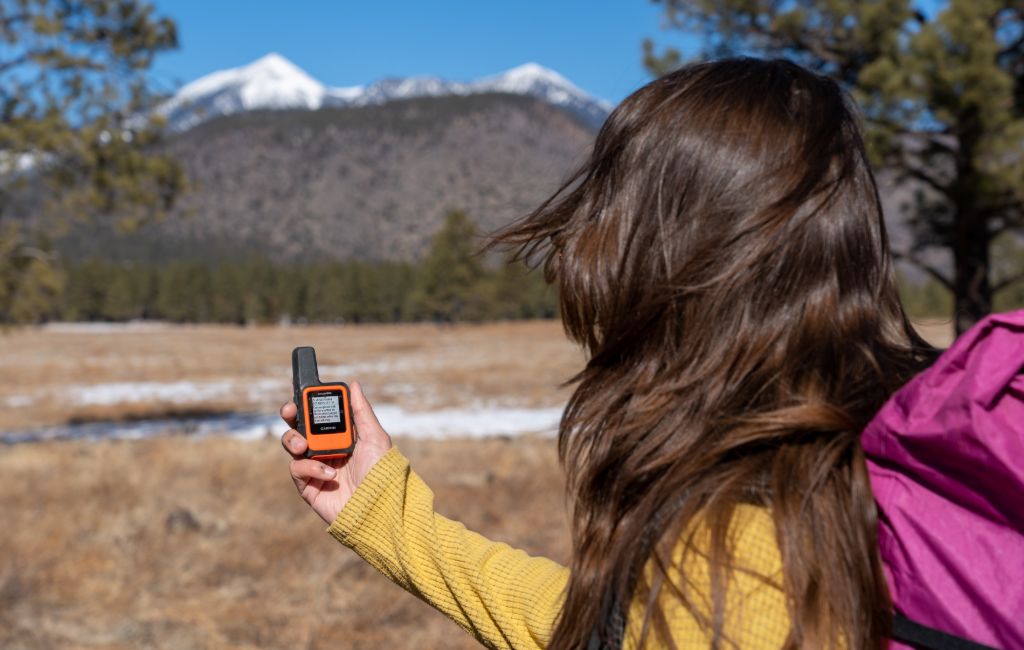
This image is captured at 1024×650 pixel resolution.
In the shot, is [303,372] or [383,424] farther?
[383,424]

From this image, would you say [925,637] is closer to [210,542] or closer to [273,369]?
[210,542]

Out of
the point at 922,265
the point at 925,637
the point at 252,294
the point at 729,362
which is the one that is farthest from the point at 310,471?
the point at 252,294

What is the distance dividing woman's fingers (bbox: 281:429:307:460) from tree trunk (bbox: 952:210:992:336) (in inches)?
330

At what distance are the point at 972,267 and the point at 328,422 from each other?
8.95m

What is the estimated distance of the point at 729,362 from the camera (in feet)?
3.24

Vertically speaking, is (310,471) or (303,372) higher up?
(303,372)

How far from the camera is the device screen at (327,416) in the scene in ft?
4.84

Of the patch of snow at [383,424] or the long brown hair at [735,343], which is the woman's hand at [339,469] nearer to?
the long brown hair at [735,343]

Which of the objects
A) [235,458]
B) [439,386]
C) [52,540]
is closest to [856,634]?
[52,540]

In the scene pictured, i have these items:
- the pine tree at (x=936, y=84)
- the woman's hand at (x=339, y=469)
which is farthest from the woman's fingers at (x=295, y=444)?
the pine tree at (x=936, y=84)

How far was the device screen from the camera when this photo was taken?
58.1 inches

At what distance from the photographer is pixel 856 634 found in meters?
0.88

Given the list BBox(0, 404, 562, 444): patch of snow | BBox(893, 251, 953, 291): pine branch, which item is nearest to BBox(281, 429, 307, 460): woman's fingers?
BBox(893, 251, 953, 291): pine branch

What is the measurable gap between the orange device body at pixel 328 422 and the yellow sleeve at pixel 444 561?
0.40ft
